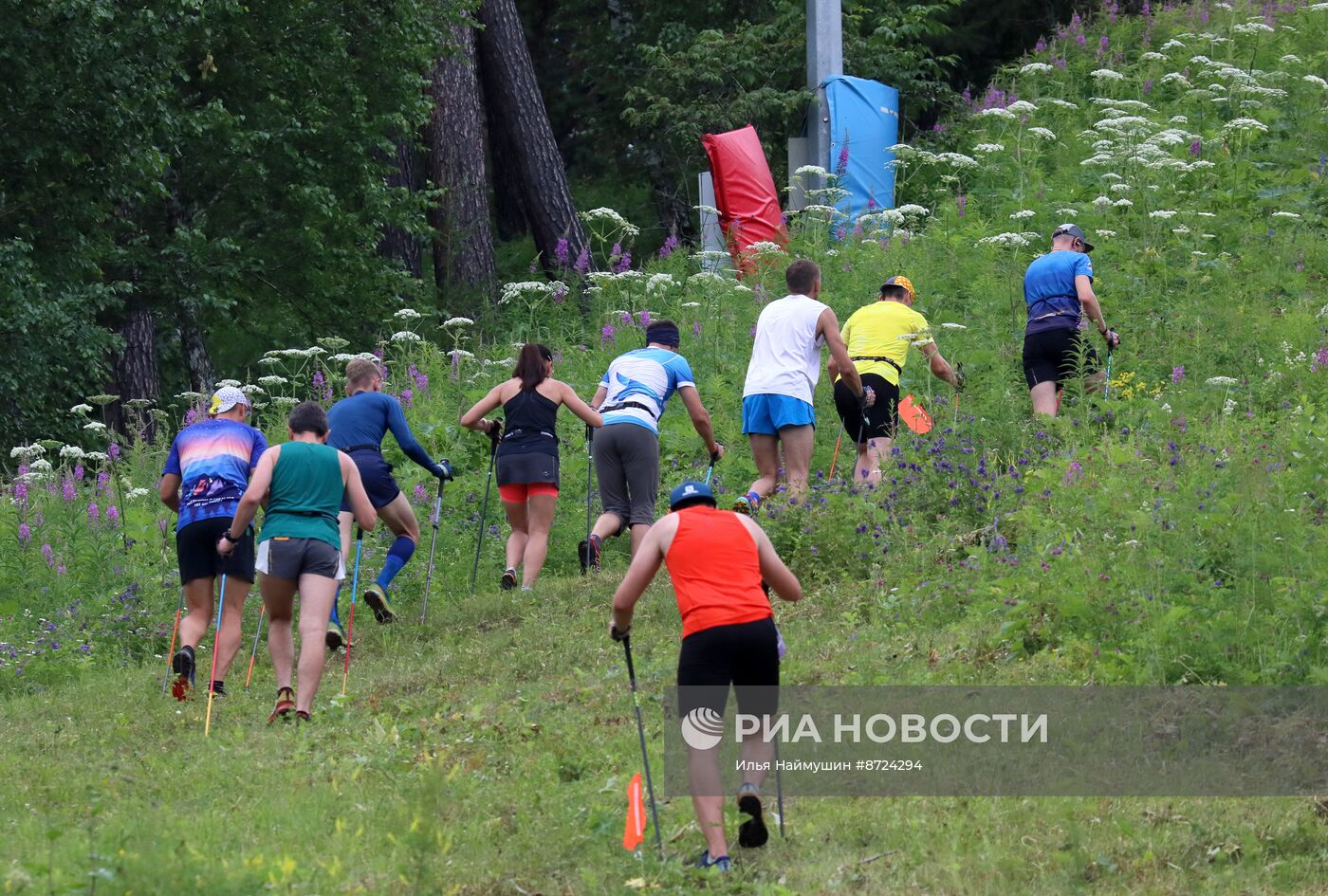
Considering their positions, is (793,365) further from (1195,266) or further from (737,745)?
(1195,266)

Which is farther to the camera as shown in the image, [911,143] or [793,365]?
[911,143]

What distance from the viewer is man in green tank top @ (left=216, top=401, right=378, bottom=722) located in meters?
9.47

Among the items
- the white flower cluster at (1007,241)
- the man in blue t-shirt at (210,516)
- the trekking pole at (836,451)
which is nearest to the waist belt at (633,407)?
the trekking pole at (836,451)

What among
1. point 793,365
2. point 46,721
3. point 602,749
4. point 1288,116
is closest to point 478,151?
point 1288,116

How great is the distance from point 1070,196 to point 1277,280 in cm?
315

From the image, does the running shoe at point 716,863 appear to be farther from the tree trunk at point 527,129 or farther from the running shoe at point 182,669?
the tree trunk at point 527,129

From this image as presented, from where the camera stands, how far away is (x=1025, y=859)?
688cm

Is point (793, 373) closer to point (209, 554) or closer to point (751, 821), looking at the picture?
point (209, 554)

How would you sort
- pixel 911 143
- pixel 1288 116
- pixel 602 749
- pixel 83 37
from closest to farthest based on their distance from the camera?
pixel 602 749
pixel 83 37
pixel 1288 116
pixel 911 143

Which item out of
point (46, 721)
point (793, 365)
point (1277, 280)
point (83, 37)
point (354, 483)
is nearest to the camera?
point (354, 483)

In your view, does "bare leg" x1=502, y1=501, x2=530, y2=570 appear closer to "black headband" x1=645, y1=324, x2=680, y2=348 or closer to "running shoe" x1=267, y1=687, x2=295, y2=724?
"black headband" x1=645, y1=324, x2=680, y2=348

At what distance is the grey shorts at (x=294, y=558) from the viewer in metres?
9.45

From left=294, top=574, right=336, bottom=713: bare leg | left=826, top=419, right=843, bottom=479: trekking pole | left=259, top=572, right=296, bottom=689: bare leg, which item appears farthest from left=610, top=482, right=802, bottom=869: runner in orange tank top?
left=826, top=419, right=843, bottom=479: trekking pole

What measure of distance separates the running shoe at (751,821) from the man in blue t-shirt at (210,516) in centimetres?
451
